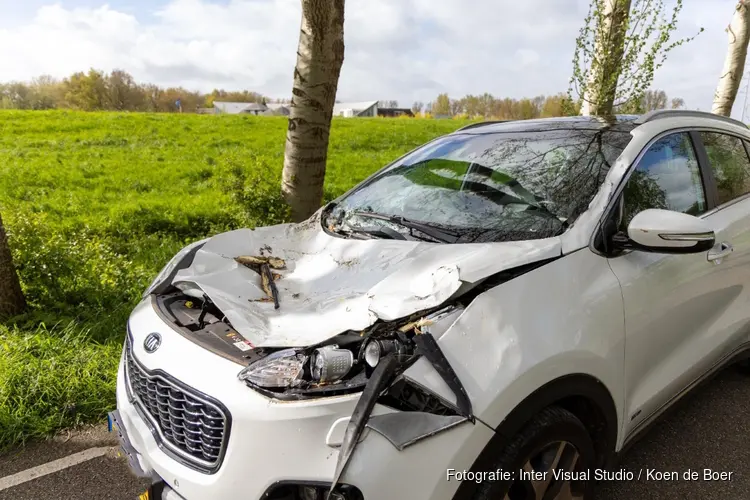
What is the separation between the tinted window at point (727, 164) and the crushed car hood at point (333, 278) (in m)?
Answer: 1.47

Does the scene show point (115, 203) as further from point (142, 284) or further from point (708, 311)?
point (708, 311)

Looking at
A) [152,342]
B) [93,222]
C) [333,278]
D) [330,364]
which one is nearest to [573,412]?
[330,364]

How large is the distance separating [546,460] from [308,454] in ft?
2.86

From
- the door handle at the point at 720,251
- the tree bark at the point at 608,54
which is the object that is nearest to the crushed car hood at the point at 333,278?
the door handle at the point at 720,251

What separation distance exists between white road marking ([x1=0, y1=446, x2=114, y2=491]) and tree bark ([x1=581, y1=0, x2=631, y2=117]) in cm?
635

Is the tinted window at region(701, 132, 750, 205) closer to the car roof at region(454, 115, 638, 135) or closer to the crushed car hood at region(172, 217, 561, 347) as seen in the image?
the car roof at region(454, 115, 638, 135)

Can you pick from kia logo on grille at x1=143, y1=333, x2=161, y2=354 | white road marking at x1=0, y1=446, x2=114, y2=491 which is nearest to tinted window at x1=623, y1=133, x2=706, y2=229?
kia logo on grille at x1=143, y1=333, x2=161, y2=354

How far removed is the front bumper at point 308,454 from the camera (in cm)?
137

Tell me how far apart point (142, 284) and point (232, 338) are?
3.12 metres

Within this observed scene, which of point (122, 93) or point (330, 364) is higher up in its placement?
point (122, 93)

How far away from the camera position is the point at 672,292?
2.21m

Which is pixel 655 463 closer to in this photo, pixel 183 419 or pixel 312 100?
pixel 183 419

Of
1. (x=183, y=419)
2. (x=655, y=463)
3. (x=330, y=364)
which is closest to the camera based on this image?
(x=330, y=364)

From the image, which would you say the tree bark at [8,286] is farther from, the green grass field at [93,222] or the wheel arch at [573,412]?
Result: the wheel arch at [573,412]
